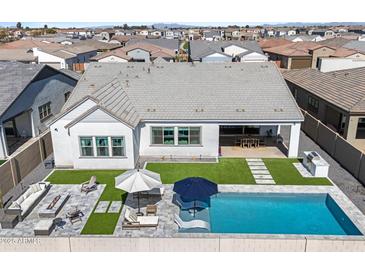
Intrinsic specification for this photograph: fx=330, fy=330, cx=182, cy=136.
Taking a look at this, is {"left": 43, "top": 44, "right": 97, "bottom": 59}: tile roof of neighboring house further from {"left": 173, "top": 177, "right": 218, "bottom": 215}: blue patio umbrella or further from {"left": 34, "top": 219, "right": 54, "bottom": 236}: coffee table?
{"left": 173, "top": 177, "right": 218, "bottom": 215}: blue patio umbrella


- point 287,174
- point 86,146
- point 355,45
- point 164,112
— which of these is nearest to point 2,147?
point 86,146

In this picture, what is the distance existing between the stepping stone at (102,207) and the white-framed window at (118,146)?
4.43 meters

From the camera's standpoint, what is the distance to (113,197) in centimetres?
1822

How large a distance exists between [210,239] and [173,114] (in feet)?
39.6

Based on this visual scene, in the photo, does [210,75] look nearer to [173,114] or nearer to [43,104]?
[173,114]

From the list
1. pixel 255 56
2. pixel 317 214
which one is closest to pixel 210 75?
pixel 317 214

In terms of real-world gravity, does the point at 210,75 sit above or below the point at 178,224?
above

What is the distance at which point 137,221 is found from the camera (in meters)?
15.3

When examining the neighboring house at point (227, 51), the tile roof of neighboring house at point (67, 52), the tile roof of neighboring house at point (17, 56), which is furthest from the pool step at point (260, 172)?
the tile roof of neighboring house at point (67, 52)

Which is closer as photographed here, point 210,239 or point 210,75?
point 210,239

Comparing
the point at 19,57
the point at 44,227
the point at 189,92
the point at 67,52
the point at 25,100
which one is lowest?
the point at 44,227

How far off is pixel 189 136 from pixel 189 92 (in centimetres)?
376

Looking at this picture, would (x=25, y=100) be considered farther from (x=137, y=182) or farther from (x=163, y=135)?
(x=137, y=182)

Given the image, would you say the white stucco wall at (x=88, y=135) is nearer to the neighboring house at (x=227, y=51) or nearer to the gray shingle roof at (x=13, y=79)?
the gray shingle roof at (x=13, y=79)
